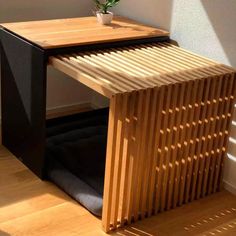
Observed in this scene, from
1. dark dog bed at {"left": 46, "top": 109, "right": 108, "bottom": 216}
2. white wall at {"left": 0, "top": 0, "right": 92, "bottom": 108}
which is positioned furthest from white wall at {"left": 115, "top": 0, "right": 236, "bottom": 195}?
dark dog bed at {"left": 46, "top": 109, "right": 108, "bottom": 216}

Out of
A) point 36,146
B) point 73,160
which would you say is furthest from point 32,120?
point 73,160

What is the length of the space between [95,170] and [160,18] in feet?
2.81

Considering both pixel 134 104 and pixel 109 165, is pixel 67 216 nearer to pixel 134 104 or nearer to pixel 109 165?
pixel 109 165

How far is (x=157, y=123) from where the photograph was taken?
1.92 meters

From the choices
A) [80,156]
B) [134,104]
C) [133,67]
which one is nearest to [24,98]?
[80,156]

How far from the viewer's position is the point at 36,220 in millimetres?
1993

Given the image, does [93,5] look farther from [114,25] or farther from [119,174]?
[119,174]

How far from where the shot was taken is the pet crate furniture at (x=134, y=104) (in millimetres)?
1873

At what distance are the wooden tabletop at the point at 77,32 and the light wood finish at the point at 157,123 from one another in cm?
6

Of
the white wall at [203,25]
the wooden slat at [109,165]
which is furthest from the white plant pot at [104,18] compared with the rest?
the wooden slat at [109,165]

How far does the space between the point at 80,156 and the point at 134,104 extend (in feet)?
2.24

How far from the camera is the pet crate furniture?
6.15 feet

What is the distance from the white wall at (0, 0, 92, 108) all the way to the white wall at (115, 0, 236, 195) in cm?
44

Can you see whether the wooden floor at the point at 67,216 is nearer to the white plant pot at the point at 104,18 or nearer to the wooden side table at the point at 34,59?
the wooden side table at the point at 34,59
